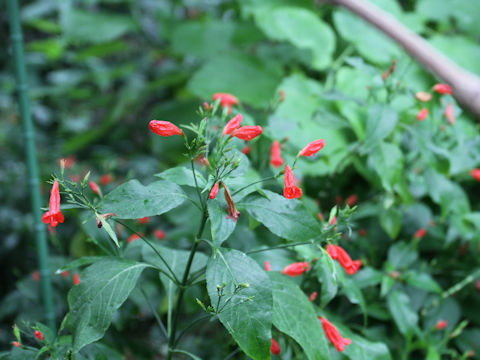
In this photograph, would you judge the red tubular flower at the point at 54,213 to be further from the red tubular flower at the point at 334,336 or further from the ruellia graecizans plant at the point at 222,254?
the red tubular flower at the point at 334,336

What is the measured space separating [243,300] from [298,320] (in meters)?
0.15

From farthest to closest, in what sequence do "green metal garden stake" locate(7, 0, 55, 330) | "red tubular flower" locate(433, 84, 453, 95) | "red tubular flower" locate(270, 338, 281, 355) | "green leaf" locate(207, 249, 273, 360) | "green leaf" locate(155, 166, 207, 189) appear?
"green metal garden stake" locate(7, 0, 55, 330)
"red tubular flower" locate(433, 84, 453, 95)
"red tubular flower" locate(270, 338, 281, 355)
"green leaf" locate(155, 166, 207, 189)
"green leaf" locate(207, 249, 273, 360)

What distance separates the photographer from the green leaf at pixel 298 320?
0.72 m

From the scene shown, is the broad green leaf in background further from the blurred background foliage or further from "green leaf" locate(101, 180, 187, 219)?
"green leaf" locate(101, 180, 187, 219)

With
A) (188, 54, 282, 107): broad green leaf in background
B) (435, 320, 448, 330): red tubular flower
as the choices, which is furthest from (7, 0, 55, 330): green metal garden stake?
(435, 320, 448, 330): red tubular flower

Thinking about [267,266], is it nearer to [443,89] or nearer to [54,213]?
[54,213]

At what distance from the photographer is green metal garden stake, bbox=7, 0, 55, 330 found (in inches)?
51.8

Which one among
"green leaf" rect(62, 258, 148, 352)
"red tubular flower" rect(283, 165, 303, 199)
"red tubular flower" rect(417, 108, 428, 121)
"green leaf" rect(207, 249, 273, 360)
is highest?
"red tubular flower" rect(283, 165, 303, 199)

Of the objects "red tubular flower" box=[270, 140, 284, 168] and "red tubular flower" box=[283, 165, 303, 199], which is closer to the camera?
"red tubular flower" box=[283, 165, 303, 199]

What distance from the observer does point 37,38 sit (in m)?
3.57

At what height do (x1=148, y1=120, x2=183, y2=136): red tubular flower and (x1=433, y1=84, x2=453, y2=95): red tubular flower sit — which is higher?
(x1=148, y1=120, x2=183, y2=136): red tubular flower

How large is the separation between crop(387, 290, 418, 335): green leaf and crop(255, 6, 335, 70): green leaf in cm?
96

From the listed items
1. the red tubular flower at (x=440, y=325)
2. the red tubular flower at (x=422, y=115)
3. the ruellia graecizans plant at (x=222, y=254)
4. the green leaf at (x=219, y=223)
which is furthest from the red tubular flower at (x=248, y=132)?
the red tubular flower at (x=440, y=325)

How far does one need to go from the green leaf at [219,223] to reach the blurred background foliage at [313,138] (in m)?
0.25
